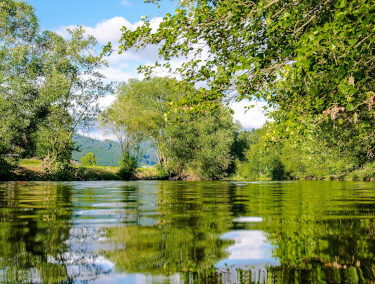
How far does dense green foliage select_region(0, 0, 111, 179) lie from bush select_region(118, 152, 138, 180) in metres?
15.0

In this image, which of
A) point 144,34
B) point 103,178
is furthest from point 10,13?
point 144,34

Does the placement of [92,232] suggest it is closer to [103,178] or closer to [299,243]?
[299,243]

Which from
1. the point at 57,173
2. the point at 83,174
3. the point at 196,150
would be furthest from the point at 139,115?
the point at 57,173

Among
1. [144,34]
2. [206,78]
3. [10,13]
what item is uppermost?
[10,13]

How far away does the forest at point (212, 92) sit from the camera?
8195 millimetres

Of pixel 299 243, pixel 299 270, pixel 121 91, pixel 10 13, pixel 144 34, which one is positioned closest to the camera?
pixel 299 270

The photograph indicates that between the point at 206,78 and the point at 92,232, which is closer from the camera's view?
the point at 92,232

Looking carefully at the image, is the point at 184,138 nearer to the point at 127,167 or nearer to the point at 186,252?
the point at 127,167

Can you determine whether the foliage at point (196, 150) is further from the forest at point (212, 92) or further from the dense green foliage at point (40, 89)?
the dense green foliage at point (40, 89)

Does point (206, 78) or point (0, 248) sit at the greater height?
point (206, 78)

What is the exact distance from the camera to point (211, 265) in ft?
9.27

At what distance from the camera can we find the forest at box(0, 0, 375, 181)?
8.20 metres

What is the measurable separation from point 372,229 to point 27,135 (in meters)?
33.4

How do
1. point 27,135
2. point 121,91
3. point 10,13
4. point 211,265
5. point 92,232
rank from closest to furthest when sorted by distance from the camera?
point 211,265 < point 92,232 < point 27,135 < point 10,13 < point 121,91
